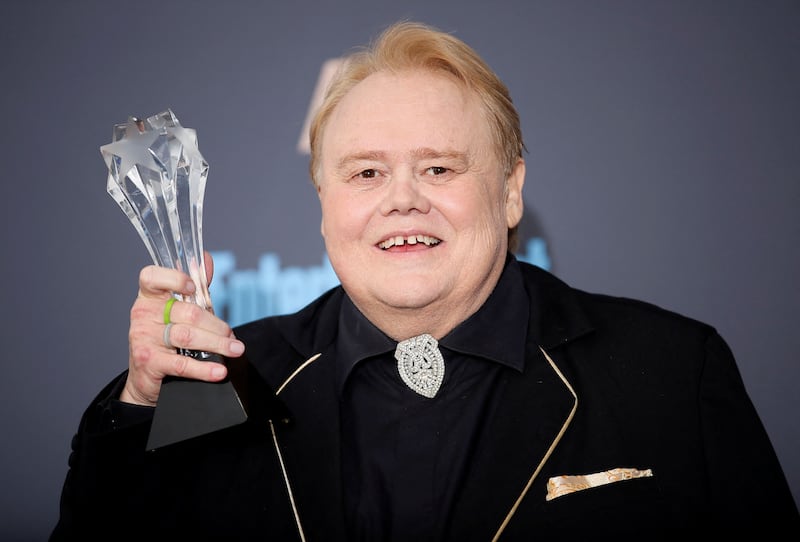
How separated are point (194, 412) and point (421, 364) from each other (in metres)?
0.53

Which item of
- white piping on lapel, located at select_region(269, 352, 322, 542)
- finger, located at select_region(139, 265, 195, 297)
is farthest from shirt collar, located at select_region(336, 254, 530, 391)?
finger, located at select_region(139, 265, 195, 297)

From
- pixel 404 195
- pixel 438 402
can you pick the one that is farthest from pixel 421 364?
pixel 404 195

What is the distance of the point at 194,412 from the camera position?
115 centimetres

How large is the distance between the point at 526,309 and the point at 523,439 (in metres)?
0.33

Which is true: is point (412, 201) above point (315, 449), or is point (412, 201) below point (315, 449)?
above

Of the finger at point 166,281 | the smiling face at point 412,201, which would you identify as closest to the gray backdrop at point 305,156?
the smiling face at point 412,201

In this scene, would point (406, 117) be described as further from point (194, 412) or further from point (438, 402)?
point (194, 412)

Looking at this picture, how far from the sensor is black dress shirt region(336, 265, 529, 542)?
140cm

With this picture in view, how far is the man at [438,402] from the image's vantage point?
1365 mm

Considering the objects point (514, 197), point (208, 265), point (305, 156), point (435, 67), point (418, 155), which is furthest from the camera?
point (305, 156)

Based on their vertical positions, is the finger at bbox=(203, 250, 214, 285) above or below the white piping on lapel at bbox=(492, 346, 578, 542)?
above

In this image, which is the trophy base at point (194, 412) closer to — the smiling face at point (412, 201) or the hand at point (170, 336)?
the hand at point (170, 336)

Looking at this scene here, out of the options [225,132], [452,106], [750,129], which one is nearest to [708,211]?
[750,129]

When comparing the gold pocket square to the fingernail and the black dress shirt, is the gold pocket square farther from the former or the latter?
the fingernail
